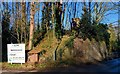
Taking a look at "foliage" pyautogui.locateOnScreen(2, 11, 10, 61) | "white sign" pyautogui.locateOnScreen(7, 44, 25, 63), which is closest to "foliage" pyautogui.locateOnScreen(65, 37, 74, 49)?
"white sign" pyautogui.locateOnScreen(7, 44, 25, 63)

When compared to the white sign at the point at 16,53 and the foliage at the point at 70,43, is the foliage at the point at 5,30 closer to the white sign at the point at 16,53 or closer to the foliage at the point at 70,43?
the white sign at the point at 16,53

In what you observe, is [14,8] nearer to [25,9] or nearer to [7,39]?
[25,9]

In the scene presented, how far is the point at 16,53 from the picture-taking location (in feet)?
66.2

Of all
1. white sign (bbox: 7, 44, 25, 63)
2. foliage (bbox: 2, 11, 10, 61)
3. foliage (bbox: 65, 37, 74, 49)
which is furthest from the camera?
foliage (bbox: 2, 11, 10, 61)

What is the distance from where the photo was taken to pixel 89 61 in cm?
1983

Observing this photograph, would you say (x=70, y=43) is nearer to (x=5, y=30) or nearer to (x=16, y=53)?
(x=16, y=53)

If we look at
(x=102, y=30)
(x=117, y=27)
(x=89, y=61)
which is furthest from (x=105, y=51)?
(x=117, y=27)

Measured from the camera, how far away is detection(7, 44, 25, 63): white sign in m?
20.2

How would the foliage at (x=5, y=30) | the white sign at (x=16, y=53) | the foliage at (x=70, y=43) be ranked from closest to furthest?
the white sign at (x=16, y=53)
the foliage at (x=70, y=43)
the foliage at (x=5, y=30)

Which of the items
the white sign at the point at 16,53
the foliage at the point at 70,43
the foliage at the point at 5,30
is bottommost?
Answer: the white sign at the point at 16,53

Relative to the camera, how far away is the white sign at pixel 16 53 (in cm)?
2017

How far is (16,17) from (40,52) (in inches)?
327

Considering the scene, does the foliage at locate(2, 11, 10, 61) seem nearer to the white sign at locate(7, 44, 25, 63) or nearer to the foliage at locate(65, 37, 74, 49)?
the white sign at locate(7, 44, 25, 63)

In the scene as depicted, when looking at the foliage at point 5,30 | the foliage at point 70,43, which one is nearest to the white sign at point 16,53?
the foliage at point 70,43
